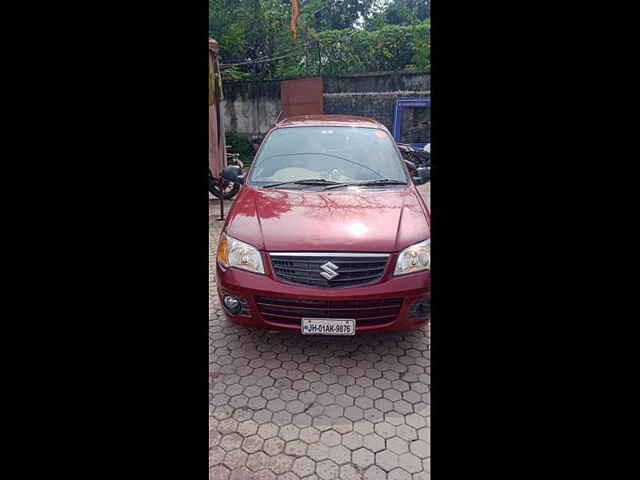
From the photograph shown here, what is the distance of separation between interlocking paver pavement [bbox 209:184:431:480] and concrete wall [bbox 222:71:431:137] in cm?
1002

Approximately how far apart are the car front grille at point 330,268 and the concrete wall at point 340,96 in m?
10.1

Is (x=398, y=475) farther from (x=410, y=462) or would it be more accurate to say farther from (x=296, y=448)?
(x=296, y=448)

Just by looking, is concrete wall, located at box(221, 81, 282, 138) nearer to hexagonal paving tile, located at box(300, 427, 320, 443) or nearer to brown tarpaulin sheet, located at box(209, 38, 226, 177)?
brown tarpaulin sheet, located at box(209, 38, 226, 177)

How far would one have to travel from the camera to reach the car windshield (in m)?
3.77

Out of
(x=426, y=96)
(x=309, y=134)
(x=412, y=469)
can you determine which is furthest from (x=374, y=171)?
(x=426, y=96)

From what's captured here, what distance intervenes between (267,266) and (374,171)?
1.54 meters

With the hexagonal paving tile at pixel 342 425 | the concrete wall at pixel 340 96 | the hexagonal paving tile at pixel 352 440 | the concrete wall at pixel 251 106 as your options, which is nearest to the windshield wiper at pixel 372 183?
the hexagonal paving tile at pixel 342 425

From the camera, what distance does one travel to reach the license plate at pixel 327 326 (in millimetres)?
2764

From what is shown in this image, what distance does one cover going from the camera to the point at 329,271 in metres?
2.73

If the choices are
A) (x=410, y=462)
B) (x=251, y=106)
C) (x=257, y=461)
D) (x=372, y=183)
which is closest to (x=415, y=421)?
(x=410, y=462)

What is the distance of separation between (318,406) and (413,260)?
1.10m

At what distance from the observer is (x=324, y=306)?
276 centimetres

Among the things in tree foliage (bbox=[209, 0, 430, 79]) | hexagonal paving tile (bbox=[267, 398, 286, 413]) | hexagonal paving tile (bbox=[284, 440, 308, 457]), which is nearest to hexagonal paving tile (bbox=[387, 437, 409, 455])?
hexagonal paving tile (bbox=[284, 440, 308, 457])
